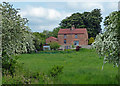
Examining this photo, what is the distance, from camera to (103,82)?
7.47 metres

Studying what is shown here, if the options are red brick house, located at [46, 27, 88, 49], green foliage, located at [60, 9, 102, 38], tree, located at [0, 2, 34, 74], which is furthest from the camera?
green foliage, located at [60, 9, 102, 38]

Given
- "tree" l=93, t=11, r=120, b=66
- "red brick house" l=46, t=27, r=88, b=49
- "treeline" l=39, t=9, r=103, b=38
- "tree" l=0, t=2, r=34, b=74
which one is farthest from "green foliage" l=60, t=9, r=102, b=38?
"tree" l=93, t=11, r=120, b=66

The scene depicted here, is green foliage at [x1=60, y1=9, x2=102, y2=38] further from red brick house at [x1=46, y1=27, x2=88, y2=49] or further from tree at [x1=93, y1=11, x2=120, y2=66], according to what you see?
tree at [x1=93, y1=11, x2=120, y2=66]

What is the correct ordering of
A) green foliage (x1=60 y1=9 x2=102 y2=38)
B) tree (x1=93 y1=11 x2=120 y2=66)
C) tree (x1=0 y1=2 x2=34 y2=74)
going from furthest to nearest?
1. green foliage (x1=60 y1=9 x2=102 y2=38)
2. tree (x1=0 y1=2 x2=34 y2=74)
3. tree (x1=93 y1=11 x2=120 y2=66)

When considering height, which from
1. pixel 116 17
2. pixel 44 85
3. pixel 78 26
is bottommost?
pixel 44 85

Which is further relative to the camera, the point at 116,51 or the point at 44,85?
the point at 44,85

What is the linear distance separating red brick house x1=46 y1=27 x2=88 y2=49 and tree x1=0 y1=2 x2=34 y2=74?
38158 mm

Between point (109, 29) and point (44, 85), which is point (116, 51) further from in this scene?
point (44, 85)

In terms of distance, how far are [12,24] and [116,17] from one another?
4874mm

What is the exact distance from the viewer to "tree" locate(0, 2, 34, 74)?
310 inches

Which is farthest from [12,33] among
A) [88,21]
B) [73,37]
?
[88,21]

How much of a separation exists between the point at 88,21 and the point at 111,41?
47300mm

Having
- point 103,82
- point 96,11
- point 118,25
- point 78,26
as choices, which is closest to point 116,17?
point 118,25

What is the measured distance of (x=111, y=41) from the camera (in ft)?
18.6
